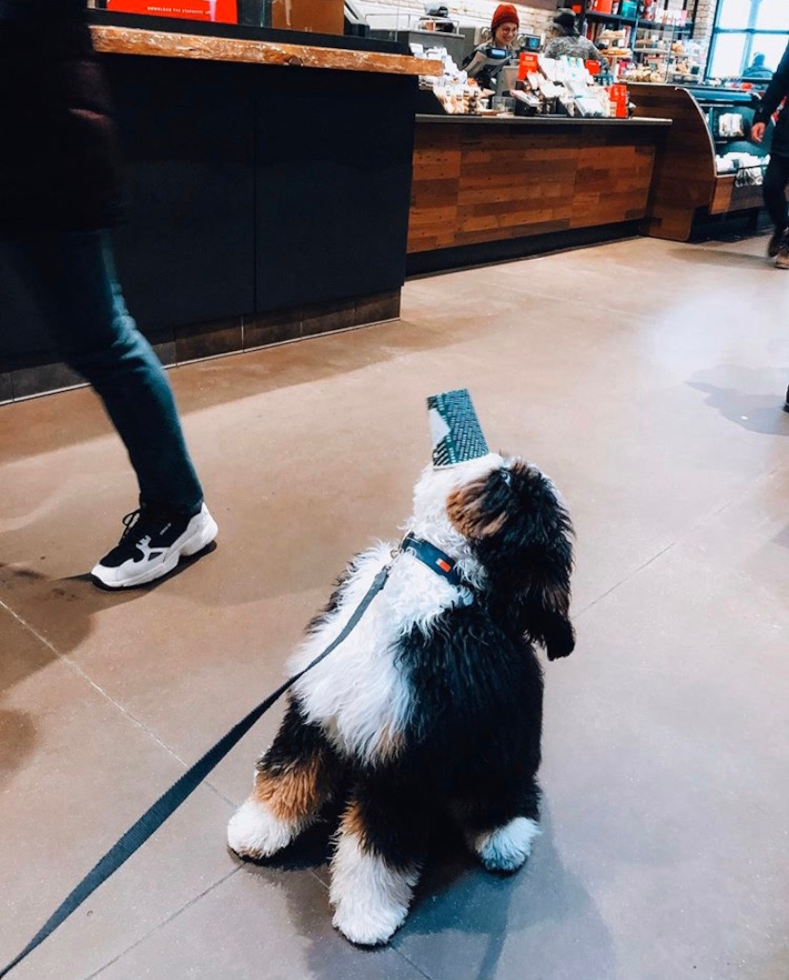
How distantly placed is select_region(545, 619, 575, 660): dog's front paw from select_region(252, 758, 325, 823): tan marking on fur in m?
0.32

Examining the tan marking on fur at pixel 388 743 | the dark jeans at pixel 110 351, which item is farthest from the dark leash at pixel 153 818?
the dark jeans at pixel 110 351

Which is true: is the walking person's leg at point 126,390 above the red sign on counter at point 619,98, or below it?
below

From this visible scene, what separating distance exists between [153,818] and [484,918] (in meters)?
0.49

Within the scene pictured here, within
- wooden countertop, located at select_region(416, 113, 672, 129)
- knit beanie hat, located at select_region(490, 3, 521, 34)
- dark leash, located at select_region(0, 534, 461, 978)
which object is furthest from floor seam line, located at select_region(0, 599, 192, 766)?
knit beanie hat, located at select_region(490, 3, 521, 34)

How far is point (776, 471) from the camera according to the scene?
2512 mm

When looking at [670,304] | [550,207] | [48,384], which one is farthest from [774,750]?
[550,207]

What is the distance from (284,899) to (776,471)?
1.99 m

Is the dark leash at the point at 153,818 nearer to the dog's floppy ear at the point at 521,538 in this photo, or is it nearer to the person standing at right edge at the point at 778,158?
the dog's floppy ear at the point at 521,538

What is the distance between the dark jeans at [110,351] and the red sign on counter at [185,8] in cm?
130

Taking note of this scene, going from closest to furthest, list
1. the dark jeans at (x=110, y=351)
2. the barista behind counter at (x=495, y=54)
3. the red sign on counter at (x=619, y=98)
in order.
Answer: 1. the dark jeans at (x=110, y=351)
2. the barista behind counter at (x=495, y=54)
3. the red sign on counter at (x=619, y=98)

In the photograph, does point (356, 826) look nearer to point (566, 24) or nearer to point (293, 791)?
point (293, 791)

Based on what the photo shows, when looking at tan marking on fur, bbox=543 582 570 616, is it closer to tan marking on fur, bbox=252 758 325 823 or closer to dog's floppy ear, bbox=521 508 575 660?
dog's floppy ear, bbox=521 508 575 660

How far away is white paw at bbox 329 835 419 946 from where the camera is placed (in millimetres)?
1015

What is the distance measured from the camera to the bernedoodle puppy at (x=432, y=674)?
3.03 feet
